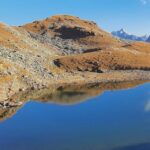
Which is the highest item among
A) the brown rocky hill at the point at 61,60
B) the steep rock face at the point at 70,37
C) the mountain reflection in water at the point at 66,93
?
the steep rock face at the point at 70,37

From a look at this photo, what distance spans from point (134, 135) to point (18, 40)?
339ft

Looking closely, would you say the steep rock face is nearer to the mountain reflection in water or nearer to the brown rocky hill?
the brown rocky hill

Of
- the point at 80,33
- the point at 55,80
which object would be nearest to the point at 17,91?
the point at 55,80

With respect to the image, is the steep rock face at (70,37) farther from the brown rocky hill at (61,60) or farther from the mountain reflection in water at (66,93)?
the mountain reflection in water at (66,93)

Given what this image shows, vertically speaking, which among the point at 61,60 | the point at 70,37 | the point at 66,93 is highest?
the point at 70,37

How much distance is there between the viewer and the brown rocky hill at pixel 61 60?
107150 mm

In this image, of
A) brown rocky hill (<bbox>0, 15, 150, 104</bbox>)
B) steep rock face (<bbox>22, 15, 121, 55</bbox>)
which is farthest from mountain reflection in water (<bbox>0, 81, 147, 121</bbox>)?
steep rock face (<bbox>22, 15, 121, 55</bbox>)

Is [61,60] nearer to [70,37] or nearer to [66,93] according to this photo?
[66,93]

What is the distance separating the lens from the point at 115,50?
153625mm

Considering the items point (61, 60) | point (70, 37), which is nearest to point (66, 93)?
point (61, 60)

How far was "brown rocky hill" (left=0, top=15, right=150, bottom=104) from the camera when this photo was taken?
107 m

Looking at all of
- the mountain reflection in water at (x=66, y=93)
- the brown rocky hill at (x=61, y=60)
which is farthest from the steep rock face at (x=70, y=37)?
the mountain reflection in water at (x=66, y=93)

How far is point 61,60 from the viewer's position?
450ft

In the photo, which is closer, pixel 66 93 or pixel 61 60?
pixel 66 93
